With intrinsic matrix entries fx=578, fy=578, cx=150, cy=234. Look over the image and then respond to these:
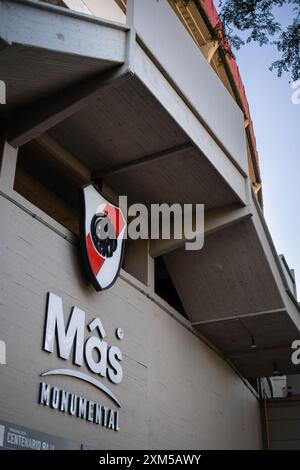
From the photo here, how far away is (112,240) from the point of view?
387 inches

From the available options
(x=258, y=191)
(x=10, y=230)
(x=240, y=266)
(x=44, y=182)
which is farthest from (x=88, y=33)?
(x=258, y=191)

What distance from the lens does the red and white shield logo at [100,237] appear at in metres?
9.10

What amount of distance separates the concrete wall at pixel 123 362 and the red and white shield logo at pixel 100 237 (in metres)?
0.22

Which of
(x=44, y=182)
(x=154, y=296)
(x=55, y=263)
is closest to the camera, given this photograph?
(x=55, y=263)

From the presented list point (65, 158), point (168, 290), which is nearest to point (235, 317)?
point (168, 290)

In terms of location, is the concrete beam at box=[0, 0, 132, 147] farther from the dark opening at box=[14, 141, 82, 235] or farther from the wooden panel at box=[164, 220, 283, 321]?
the wooden panel at box=[164, 220, 283, 321]

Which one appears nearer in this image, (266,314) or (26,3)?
(26,3)

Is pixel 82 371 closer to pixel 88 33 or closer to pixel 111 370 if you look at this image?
pixel 111 370

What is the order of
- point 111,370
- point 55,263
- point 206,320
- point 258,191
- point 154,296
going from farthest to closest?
point 258,191 < point 206,320 < point 154,296 < point 111,370 < point 55,263

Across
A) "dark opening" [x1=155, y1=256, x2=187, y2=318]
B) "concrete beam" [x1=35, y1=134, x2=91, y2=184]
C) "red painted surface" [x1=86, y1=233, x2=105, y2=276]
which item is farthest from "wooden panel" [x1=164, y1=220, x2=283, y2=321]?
"red painted surface" [x1=86, y1=233, x2=105, y2=276]

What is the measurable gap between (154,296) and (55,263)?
336 centimetres

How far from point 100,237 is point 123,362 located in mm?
2202

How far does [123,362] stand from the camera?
9.88 meters

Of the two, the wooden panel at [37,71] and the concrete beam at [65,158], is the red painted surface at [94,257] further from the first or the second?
the wooden panel at [37,71]
